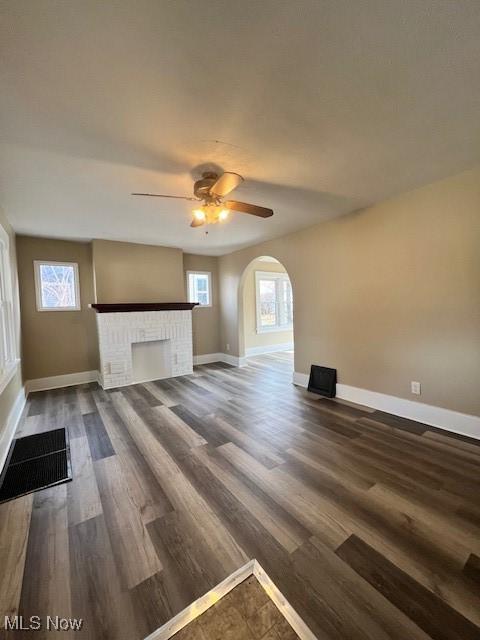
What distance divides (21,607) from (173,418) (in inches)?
80.2

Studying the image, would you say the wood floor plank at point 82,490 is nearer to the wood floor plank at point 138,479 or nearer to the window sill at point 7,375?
the wood floor plank at point 138,479

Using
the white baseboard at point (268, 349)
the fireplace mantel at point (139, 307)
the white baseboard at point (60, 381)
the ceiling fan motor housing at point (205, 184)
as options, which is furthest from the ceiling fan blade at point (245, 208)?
the white baseboard at point (268, 349)

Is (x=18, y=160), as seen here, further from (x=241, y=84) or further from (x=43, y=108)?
(x=241, y=84)

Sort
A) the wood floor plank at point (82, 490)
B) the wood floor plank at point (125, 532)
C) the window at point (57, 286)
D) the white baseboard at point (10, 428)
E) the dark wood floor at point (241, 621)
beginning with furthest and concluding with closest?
1. the window at point (57, 286)
2. the white baseboard at point (10, 428)
3. the wood floor plank at point (82, 490)
4. the wood floor plank at point (125, 532)
5. the dark wood floor at point (241, 621)

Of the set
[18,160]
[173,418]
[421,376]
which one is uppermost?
[18,160]

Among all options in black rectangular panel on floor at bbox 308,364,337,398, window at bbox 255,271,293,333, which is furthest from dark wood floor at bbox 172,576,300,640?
window at bbox 255,271,293,333

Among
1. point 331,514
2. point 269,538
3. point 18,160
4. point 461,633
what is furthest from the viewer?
point 18,160

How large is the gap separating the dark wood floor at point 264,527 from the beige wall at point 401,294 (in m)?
0.64

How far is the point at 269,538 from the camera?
4.92 ft

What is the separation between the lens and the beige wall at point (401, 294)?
251cm

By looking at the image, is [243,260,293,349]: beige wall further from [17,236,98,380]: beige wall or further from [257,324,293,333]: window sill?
[17,236,98,380]: beige wall

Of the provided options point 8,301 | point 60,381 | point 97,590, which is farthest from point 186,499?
point 60,381

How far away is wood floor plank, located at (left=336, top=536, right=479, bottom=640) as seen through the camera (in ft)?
3.49

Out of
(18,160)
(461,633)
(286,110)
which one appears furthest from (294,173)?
(461,633)
